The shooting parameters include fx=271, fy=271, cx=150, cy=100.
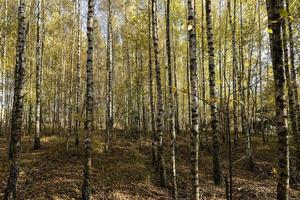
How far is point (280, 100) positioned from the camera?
13.8 ft

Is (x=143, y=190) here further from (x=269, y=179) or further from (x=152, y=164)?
(x=269, y=179)

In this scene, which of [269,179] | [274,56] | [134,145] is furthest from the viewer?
[134,145]

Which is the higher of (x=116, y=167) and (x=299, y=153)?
(x=299, y=153)

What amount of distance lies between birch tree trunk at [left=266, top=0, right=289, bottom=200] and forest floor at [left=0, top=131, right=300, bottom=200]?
3378 mm

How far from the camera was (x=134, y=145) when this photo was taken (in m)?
18.0

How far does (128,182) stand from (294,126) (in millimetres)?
7147

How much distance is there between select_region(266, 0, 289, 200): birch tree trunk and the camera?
3973 millimetres

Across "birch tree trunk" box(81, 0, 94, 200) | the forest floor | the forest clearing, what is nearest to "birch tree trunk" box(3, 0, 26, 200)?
the forest clearing

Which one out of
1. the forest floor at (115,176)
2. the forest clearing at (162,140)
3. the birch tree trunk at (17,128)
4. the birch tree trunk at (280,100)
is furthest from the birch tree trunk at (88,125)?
the birch tree trunk at (280,100)

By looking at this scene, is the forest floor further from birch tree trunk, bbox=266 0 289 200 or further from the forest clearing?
birch tree trunk, bbox=266 0 289 200

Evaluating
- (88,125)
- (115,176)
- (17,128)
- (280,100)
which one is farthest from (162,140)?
(280,100)

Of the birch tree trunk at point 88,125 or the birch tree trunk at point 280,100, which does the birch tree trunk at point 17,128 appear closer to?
the birch tree trunk at point 88,125

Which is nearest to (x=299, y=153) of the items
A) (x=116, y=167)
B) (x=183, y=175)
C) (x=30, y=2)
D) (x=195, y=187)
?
(x=183, y=175)

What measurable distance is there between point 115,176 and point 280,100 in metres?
8.93
